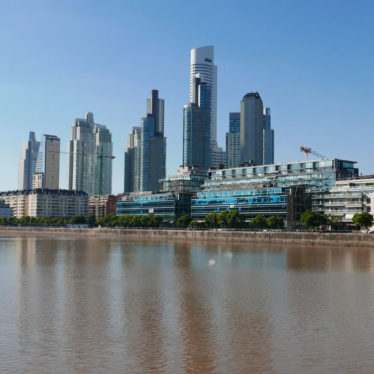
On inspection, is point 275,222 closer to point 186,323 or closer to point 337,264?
point 337,264

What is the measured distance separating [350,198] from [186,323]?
15199 cm

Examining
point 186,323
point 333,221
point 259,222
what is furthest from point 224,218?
point 186,323

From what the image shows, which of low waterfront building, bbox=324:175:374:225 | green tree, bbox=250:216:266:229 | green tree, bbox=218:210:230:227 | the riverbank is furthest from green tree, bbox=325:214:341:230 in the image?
green tree, bbox=218:210:230:227

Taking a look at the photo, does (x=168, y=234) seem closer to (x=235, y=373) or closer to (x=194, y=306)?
(x=194, y=306)

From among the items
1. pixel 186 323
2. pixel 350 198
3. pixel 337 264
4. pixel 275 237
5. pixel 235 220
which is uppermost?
pixel 350 198

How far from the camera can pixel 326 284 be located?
56938 mm

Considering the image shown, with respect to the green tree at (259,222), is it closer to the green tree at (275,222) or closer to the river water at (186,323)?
the green tree at (275,222)

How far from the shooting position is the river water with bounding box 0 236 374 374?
1085 inches

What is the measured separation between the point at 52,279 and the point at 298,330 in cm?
3438

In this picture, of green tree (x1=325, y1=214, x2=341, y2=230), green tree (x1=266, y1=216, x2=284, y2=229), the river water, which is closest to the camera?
the river water

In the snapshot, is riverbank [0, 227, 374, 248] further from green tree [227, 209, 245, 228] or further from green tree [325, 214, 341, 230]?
green tree [325, 214, 341, 230]

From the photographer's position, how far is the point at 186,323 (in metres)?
36.5

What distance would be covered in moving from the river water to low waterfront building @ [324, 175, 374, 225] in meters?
114

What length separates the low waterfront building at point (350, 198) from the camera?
17375 cm
